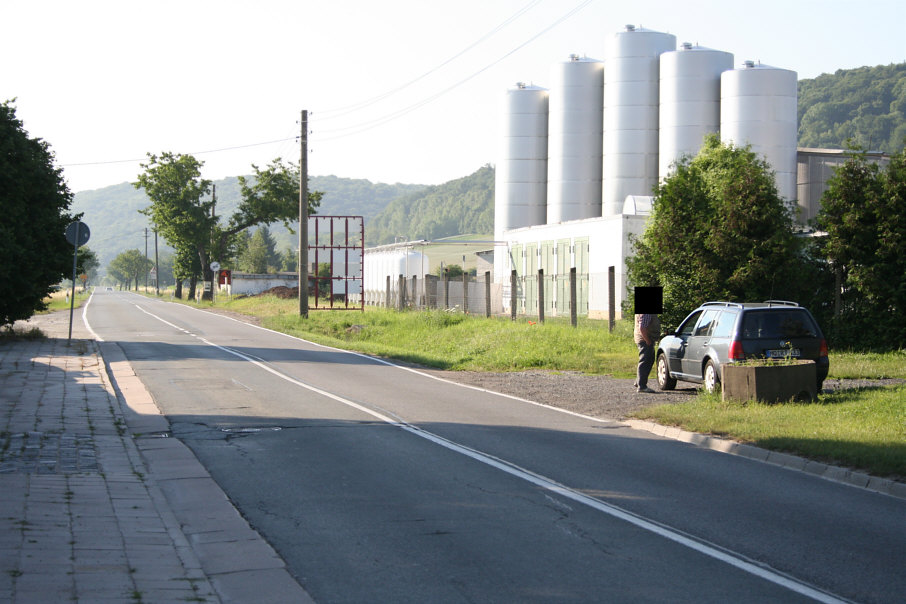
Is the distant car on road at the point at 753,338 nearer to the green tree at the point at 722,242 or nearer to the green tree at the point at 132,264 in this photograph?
the green tree at the point at 722,242

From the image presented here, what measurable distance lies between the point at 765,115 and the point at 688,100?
4258 millimetres

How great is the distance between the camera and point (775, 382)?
13.1 meters

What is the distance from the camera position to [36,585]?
5.16 meters

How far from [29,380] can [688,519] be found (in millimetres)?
12472

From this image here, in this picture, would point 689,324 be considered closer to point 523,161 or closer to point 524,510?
point 524,510

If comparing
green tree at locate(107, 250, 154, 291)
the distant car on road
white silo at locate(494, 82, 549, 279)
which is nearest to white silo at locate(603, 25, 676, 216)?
white silo at locate(494, 82, 549, 279)

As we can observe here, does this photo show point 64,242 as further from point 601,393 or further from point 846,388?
point 846,388

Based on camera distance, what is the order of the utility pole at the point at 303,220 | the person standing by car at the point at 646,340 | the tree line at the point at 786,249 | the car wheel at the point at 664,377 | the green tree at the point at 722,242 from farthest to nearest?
the utility pole at the point at 303,220, the green tree at the point at 722,242, the tree line at the point at 786,249, the car wheel at the point at 664,377, the person standing by car at the point at 646,340

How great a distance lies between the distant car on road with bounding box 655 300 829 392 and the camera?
14234 millimetres

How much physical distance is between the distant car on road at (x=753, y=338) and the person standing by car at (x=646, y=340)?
0.77 meters

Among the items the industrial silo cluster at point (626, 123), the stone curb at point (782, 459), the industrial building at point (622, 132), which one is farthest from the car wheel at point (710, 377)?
the industrial silo cluster at point (626, 123)

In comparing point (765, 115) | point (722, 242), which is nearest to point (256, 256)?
point (765, 115)

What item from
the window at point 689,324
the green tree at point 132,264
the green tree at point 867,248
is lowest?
the window at point 689,324

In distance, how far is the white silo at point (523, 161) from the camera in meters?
55.7
